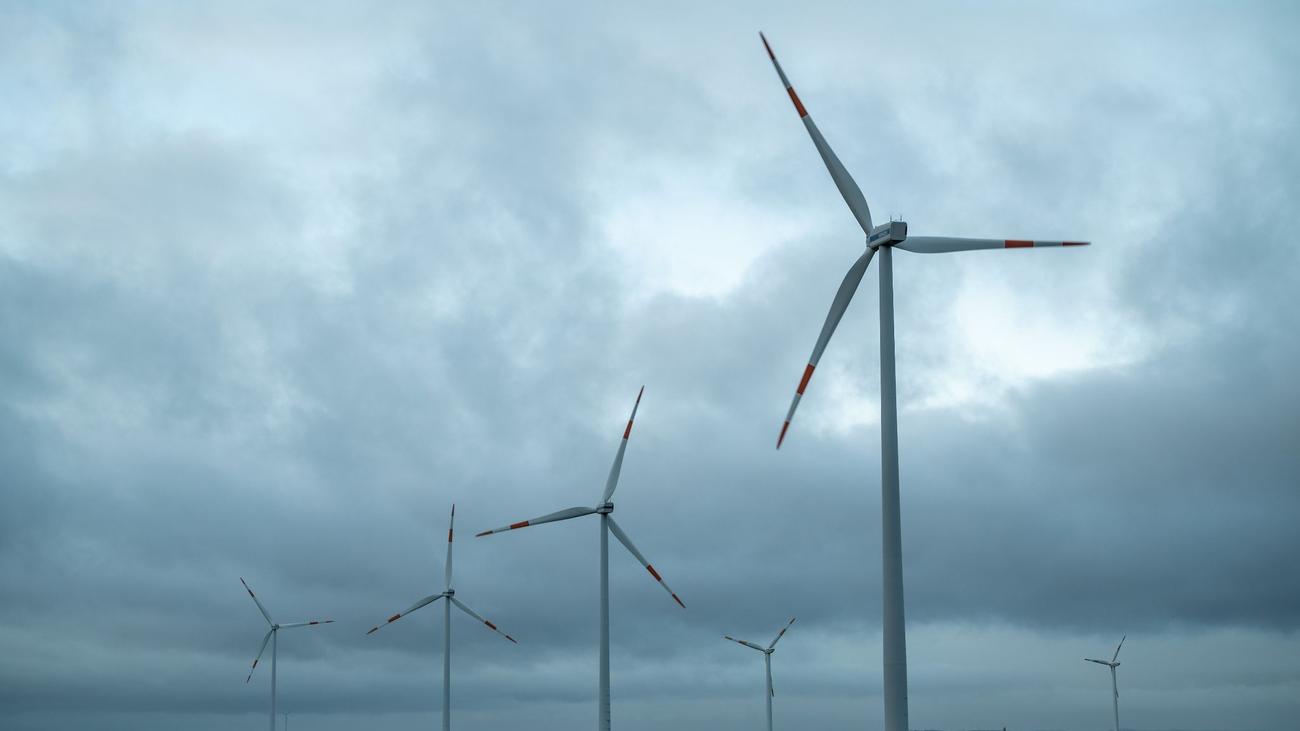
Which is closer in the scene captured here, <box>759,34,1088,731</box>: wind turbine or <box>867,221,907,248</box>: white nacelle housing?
<box>759,34,1088,731</box>: wind turbine

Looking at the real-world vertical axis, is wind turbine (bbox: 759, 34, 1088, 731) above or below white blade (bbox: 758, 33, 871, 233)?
below

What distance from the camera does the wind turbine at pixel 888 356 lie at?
46656 mm

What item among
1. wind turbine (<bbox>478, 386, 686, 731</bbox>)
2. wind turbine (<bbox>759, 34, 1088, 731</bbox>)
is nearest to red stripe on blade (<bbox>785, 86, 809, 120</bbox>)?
wind turbine (<bbox>759, 34, 1088, 731</bbox>)

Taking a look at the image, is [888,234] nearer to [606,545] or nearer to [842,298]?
[842,298]

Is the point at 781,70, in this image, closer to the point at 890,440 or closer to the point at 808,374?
the point at 808,374

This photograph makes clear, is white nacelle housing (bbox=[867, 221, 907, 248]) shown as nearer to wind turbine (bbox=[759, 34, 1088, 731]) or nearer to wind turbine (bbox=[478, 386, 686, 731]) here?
wind turbine (bbox=[759, 34, 1088, 731])

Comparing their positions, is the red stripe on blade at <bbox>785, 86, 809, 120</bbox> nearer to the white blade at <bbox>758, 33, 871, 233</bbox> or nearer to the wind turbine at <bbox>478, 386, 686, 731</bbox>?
the white blade at <bbox>758, 33, 871, 233</bbox>

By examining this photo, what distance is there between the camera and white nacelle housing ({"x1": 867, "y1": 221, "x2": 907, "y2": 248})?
Result: 53.9 meters

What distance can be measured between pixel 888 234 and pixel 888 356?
614 centimetres

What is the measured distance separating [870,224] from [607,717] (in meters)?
47.1

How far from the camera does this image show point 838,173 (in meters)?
60.1

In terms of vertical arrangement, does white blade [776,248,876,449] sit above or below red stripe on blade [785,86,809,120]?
below

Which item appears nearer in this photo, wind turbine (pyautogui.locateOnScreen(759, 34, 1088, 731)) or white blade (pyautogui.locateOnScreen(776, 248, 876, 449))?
wind turbine (pyautogui.locateOnScreen(759, 34, 1088, 731))

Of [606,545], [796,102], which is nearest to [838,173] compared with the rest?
[796,102]
